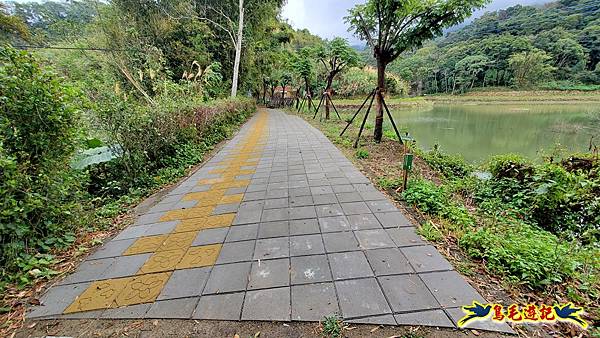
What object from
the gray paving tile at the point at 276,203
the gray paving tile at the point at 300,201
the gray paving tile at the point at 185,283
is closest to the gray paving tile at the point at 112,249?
the gray paving tile at the point at 185,283

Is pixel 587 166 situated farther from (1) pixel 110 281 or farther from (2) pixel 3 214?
(2) pixel 3 214

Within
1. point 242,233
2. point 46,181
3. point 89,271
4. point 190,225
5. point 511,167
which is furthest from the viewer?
point 511,167

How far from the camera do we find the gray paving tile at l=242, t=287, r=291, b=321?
5.01ft

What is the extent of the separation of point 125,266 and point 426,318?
226 centimetres

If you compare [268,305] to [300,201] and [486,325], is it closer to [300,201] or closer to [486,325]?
[486,325]

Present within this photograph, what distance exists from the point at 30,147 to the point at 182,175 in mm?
2379

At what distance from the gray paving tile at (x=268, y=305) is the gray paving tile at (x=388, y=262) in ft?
2.31

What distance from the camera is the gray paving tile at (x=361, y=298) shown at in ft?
5.03

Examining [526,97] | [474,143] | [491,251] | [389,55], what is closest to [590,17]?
[526,97]

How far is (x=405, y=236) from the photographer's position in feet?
7.66

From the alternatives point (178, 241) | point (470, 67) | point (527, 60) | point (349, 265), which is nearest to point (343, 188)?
point (349, 265)

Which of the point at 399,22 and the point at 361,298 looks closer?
the point at 361,298

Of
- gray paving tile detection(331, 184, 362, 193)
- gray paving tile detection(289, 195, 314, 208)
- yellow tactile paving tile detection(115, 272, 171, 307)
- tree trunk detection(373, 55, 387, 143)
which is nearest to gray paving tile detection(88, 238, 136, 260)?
yellow tactile paving tile detection(115, 272, 171, 307)

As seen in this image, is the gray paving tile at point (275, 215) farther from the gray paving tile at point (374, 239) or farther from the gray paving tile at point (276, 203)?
the gray paving tile at point (374, 239)
